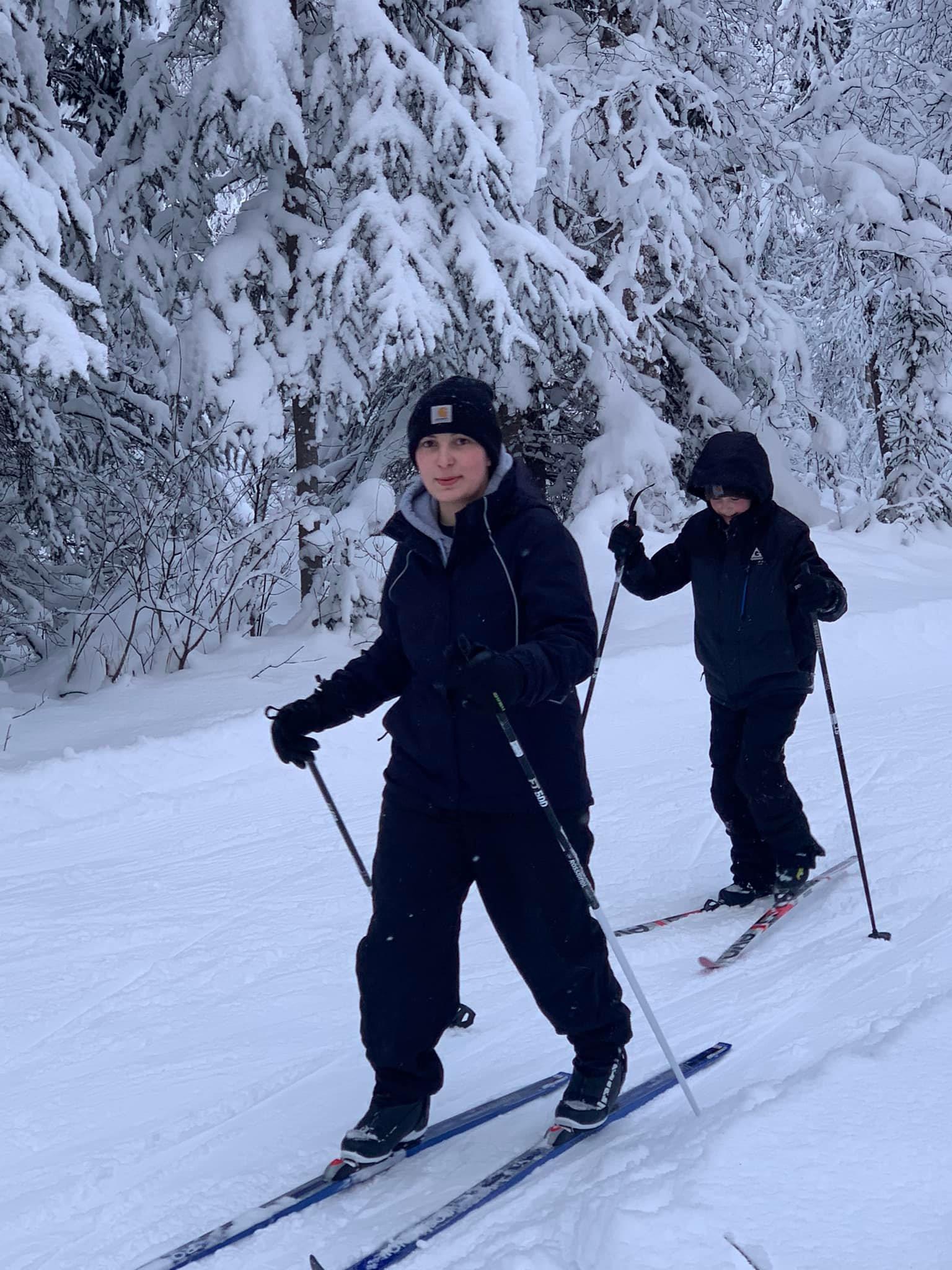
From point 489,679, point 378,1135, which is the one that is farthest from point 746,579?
point 378,1135

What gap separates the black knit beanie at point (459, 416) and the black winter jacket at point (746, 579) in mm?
1864

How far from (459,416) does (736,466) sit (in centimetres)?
199

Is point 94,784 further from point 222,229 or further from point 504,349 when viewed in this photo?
point 222,229

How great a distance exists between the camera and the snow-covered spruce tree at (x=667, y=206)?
10812 millimetres

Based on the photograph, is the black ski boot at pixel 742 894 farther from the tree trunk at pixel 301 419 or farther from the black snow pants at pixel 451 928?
the tree trunk at pixel 301 419

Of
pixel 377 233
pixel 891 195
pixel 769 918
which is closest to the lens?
pixel 769 918

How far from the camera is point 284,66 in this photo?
8820mm

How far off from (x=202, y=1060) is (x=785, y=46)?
13.0 metres

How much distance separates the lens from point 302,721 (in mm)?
3047

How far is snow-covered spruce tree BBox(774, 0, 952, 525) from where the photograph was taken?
43.8ft

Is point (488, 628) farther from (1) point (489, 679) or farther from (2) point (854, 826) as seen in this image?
(2) point (854, 826)

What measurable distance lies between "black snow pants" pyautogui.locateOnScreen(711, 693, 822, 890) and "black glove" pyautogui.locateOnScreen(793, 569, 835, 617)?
0.44 m

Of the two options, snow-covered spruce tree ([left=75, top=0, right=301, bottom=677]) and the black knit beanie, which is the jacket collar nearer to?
the black knit beanie

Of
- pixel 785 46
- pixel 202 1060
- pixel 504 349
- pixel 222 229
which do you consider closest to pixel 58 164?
pixel 504 349
